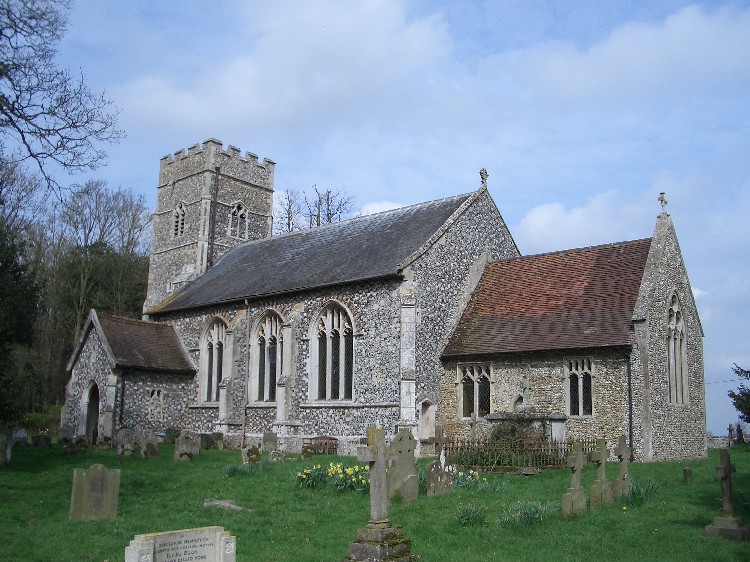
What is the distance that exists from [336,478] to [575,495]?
16.1ft

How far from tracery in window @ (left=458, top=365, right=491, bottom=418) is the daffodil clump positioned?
25.2 ft

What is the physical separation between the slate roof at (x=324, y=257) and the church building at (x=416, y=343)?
10cm

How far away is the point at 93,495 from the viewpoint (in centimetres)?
1177

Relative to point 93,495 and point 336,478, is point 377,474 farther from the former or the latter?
point 336,478

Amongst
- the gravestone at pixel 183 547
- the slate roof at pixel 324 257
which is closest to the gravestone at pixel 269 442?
the slate roof at pixel 324 257

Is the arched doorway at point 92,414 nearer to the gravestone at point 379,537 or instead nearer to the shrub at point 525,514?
the shrub at point 525,514

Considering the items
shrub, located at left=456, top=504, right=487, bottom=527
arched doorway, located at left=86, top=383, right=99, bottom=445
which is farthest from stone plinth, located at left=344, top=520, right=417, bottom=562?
arched doorway, located at left=86, top=383, right=99, bottom=445

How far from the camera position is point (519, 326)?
22.6 metres

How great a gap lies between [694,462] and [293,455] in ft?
36.9

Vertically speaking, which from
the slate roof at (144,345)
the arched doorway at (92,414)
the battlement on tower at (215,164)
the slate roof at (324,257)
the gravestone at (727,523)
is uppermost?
the battlement on tower at (215,164)

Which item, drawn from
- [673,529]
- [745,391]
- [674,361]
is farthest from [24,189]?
[745,391]

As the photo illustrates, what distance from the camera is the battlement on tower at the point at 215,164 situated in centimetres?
3528

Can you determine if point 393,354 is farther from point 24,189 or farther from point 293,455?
point 24,189

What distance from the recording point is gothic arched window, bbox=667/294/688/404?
22250 mm
